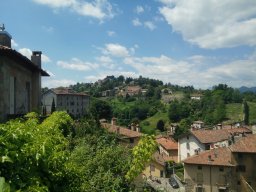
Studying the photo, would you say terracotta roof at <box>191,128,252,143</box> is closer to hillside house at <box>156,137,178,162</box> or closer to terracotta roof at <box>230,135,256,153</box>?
hillside house at <box>156,137,178,162</box>

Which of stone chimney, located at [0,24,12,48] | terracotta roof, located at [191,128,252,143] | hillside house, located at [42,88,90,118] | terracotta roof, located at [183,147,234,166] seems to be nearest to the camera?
stone chimney, located at [0,24,12,48]

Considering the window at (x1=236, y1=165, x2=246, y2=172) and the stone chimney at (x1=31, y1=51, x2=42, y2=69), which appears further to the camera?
the window at (x1=236, y1=165, x2=246, y2=172)

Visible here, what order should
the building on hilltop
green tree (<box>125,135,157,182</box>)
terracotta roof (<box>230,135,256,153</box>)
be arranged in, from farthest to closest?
terracotta roof (<box>230,135,256,153</box>)
the building on hilltop
green tree (<box>125,135,157,182</box>)

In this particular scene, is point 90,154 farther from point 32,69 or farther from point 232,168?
point 232,168

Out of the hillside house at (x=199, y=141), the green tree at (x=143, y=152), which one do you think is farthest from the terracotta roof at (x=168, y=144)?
the green tree at (x=143, y=152)

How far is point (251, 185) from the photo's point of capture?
1745 inches

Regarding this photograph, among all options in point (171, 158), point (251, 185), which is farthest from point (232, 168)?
point (171, 158)

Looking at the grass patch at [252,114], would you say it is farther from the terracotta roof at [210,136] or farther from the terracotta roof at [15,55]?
the terracotta roof at [15,55]

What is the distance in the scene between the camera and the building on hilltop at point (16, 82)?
14.1 metres

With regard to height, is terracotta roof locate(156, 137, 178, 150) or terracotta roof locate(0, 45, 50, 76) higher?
terracotta roof locate(0, 45, 50, 76)

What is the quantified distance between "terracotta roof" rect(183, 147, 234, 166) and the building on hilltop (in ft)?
96.9

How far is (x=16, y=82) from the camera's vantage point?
54.7 feet

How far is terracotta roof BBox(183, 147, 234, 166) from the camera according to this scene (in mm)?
45625

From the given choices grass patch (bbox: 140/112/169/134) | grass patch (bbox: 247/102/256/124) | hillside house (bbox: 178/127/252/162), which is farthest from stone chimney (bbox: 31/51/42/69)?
grass patch (bbox: 247/102/256/124)
